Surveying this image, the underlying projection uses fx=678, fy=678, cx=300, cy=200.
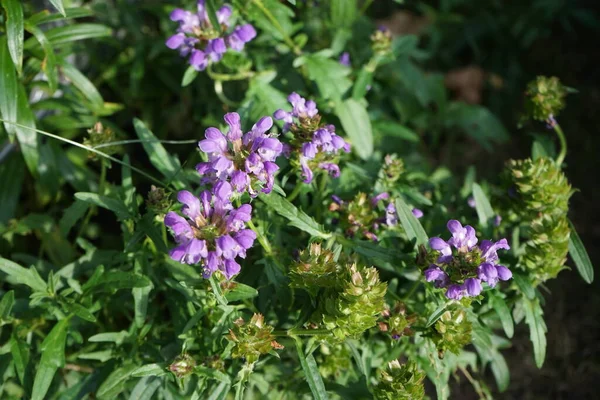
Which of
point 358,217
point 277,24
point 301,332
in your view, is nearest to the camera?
point 301,332

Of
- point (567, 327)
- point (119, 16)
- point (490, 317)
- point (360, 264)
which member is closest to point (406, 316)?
point (360, 264)

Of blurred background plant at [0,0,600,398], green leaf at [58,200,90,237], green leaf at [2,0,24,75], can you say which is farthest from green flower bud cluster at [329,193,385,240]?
green leaf at [2,0,24,75]

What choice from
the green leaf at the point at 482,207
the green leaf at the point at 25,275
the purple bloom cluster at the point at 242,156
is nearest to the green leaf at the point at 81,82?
the green leaf at the point at 25,275

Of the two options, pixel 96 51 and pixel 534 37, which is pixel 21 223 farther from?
pixel 534 37

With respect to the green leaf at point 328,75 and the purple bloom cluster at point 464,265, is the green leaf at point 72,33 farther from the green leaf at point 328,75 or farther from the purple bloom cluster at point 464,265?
the purple bloom cluster at point 464,265

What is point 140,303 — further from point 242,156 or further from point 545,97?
point 545,97

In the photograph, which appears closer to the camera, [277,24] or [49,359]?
[49,359]

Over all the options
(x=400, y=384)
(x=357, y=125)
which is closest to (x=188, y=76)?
(x=357, y=125)
